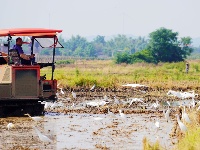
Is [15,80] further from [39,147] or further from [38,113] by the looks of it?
[39,147]

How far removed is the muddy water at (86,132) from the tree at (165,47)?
5891 cm

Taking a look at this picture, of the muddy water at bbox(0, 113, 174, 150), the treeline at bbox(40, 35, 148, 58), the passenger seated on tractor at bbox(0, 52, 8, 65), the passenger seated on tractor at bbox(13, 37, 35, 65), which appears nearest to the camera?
Answer: the muddy water at bbox(0, 113, 174, 150)

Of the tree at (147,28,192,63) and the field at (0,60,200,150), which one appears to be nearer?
the field at (0,60,200,150)

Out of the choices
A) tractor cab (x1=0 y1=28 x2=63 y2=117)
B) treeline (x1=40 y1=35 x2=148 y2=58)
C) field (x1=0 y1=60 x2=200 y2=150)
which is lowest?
treeline (x1=40 y1=35 x2=148 y2=58)

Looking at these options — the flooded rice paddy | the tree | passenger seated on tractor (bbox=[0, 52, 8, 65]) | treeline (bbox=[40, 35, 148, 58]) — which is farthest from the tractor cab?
treeline (bbox=[40, 35, 148, 58])

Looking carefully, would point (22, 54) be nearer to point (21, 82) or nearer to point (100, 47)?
point (21, 82)

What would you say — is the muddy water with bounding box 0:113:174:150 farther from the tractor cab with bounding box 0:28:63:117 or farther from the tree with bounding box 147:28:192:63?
the tree with bounding box 147:28:192:63

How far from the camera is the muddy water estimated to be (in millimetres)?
14328

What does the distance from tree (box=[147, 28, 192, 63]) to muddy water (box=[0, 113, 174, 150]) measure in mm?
58915

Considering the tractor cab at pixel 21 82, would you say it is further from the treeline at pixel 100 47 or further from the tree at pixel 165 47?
the treeline at pixel 100 47

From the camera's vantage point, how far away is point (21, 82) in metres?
18.8

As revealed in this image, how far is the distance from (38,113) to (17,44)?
2.16m

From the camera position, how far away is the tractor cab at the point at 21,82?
18734 mm

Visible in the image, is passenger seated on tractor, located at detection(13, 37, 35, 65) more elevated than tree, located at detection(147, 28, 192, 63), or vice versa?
passenger seated on tractor, located at detection(13, 37, 35, 65)
